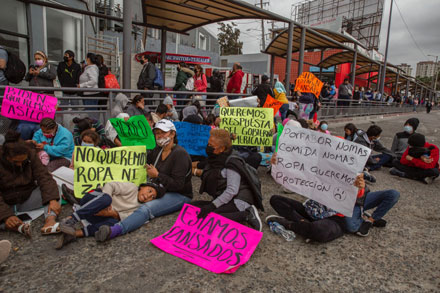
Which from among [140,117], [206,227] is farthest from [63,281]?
[140,117]

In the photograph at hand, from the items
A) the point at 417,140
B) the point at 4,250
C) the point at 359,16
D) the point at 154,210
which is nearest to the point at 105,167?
the point at 154,210

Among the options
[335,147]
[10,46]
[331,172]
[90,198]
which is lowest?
[90,198]

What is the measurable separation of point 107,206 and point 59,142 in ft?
6.42

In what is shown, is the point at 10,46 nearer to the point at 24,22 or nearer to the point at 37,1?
the point at 24,22

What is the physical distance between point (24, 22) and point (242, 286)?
34.0ft

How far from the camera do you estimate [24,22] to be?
9.39m

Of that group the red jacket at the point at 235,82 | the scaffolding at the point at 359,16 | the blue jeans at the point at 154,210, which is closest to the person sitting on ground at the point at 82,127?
the blue jeans at the point at 154,210

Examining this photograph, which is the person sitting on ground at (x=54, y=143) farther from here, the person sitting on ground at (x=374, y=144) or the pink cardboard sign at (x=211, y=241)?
the person sitting on ground at (x=374, y=144)

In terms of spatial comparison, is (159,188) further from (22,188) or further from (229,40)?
(229,40)

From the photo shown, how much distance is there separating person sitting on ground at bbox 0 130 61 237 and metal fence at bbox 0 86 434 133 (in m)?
1.80

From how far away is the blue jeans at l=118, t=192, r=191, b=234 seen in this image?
10.7ft

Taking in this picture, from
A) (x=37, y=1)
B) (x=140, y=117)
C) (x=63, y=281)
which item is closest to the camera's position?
(x=63, y=281)

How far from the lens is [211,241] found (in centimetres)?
304

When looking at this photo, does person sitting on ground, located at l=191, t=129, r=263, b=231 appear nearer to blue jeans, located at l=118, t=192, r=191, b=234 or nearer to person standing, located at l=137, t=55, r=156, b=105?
blue jeans, located at l=118, t=192, r=191, b=234
